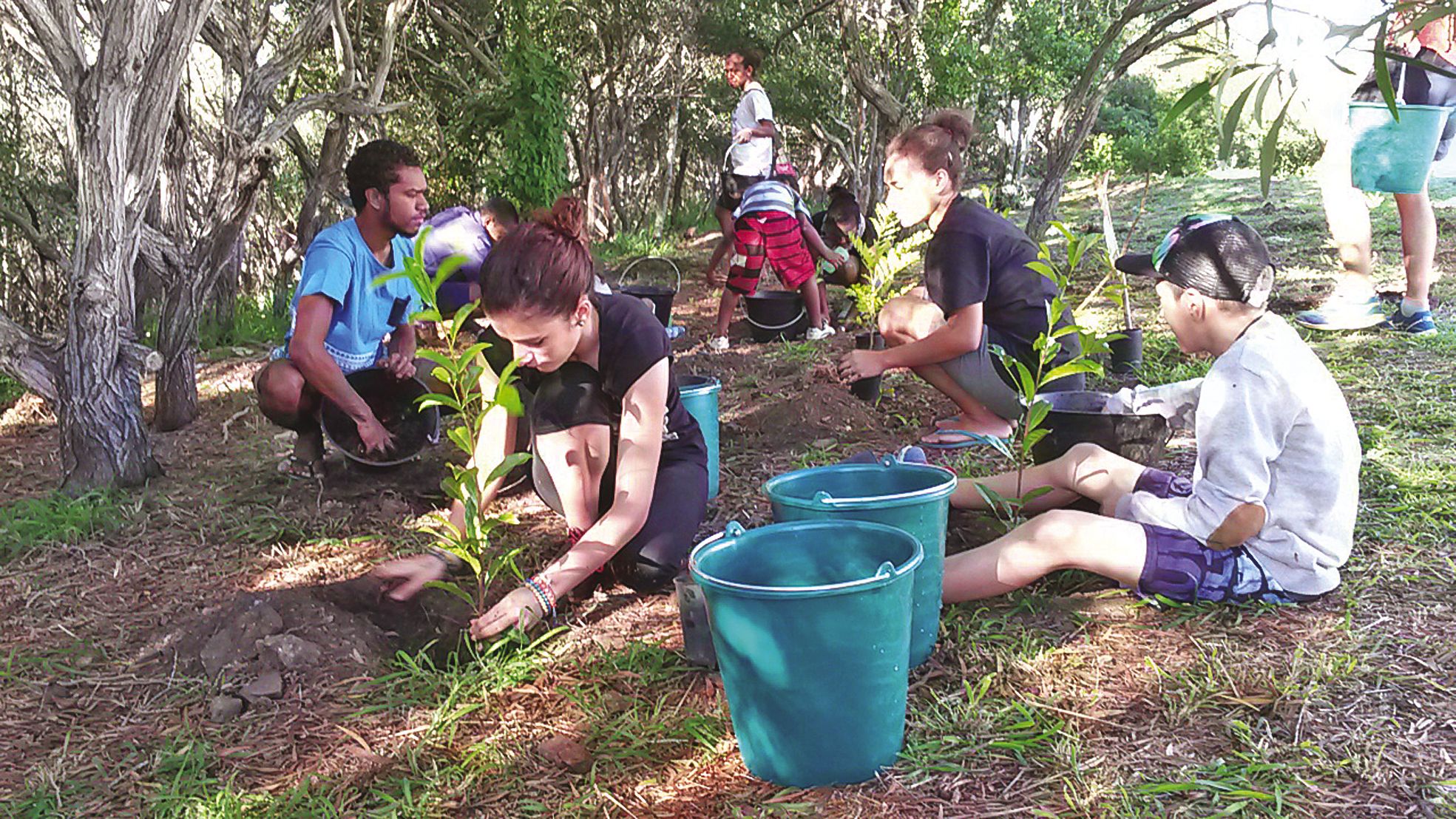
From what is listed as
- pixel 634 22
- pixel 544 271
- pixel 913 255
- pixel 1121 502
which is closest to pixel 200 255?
pixel 544 271

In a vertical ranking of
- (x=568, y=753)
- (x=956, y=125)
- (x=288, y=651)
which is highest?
(x=956, y=125)

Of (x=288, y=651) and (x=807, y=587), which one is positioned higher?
(x=807, y=587)

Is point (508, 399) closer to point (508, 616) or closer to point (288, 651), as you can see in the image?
point (508, 616)

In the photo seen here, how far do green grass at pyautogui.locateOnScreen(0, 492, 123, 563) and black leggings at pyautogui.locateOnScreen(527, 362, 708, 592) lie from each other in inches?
61.8

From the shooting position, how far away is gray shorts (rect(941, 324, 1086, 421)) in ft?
11.6

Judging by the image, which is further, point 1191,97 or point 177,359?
point 177,359

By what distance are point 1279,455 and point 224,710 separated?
2230mm

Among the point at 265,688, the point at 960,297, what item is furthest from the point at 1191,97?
the point at 960,297

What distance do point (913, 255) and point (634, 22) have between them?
672cm

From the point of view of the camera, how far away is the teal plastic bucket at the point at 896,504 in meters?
2.02

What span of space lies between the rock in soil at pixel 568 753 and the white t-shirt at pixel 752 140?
494 cm

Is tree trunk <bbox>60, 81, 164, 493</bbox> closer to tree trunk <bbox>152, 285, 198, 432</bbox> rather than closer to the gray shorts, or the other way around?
tree trunk <bbox>152, 285, 198, 432</bbox>

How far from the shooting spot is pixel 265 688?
85.2 inches

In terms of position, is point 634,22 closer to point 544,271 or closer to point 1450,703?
point 544,271
